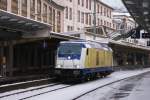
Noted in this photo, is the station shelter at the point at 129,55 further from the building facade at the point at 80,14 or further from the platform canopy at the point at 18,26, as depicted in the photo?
the platform canopy at the point at 18,26

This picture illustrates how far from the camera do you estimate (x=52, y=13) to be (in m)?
60.5

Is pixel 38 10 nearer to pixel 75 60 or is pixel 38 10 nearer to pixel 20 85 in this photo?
pixel 75 60

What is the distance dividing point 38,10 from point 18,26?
19.7 m

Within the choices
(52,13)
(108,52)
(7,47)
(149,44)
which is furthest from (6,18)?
(149,44)

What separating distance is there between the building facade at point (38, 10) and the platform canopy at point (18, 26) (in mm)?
5938

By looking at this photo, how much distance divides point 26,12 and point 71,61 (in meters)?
16.1

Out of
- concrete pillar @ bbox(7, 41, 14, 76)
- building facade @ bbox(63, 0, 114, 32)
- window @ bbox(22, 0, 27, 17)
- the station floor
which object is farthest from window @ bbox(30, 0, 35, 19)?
the station floor

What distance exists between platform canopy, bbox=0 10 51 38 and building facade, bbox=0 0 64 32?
5.94 m

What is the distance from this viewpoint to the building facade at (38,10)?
4525cm

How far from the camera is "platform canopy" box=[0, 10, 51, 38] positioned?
1195 inches

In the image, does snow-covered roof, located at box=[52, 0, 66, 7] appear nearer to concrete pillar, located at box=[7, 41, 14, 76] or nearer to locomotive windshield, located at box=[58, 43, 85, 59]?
concrete pillar, located at box=[7, 41, 14, 76]

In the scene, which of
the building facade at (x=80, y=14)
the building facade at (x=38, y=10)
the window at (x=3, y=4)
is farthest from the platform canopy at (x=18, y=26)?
the building facade at (x=80, y=14)

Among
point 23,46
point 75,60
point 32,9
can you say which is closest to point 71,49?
point 75,60

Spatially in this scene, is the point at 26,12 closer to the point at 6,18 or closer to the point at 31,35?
the point at 31,35
